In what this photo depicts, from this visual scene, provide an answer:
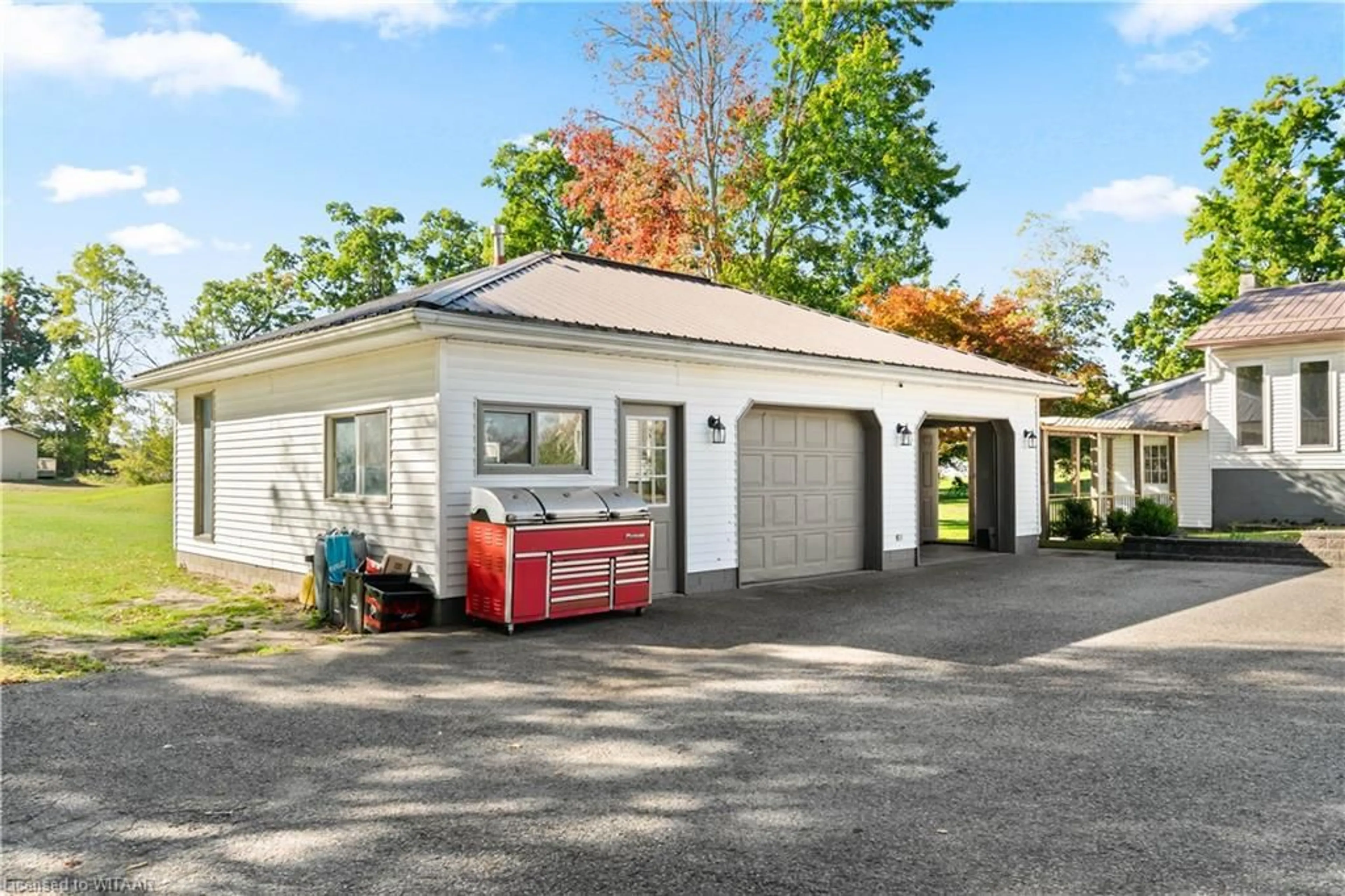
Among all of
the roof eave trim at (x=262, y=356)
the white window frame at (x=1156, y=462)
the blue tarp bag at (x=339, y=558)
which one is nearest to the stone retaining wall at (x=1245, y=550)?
the white window frame at (x=1156, y=462)

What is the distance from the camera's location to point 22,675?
633cm

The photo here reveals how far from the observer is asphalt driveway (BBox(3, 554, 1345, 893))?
126 inches

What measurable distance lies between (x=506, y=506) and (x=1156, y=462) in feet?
56.6

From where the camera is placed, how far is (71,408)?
145 ft

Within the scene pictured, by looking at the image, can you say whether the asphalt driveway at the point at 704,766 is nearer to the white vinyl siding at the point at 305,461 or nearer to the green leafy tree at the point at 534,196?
the white vinyl siding at the point at 305,461

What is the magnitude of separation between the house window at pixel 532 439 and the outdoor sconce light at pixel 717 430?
65.9 inches

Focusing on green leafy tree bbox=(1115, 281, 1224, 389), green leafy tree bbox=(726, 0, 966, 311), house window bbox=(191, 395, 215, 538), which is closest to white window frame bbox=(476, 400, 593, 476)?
house window bbox=(191, 395, 215, 538)

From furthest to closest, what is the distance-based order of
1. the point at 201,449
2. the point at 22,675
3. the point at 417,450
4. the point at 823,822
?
the point at 201,449
the point at 417,450
the point at 22,675
the point at 823,822

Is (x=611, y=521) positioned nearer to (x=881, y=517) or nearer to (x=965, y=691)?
(x=965, y=691)

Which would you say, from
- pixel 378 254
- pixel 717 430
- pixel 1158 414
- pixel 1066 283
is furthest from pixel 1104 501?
pixel 378 254

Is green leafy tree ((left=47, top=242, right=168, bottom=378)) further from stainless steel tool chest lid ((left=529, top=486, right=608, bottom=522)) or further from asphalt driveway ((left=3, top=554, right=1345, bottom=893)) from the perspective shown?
asphalt driveway ((left=3, top=554, right=1345, bottom=893))

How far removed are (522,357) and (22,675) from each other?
466 cm

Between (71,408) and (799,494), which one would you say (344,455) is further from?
(71,408)

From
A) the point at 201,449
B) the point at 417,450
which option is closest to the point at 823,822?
the point at 417,450
